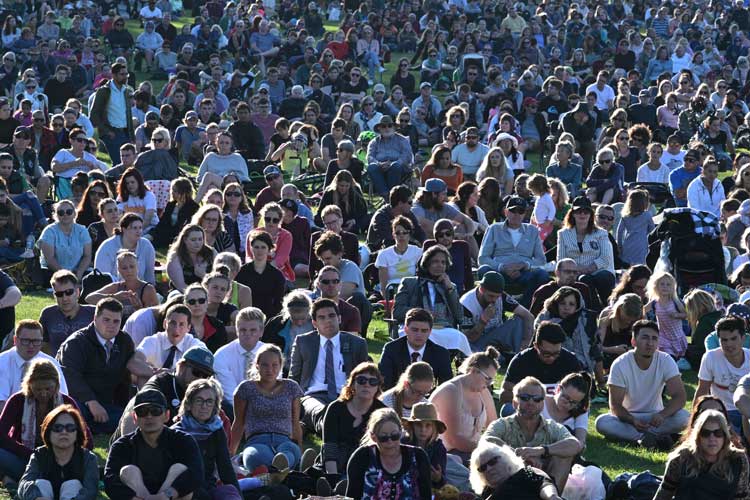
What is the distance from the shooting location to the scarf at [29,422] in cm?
1092

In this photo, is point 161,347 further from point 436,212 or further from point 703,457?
point 436,212

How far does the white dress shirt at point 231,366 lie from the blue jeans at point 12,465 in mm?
2092

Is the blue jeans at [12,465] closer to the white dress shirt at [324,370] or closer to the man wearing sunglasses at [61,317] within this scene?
the man wearing sunglasses at [61,317]

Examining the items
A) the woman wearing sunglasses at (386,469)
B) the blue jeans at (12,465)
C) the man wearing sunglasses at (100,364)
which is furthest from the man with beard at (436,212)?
the woman wearing sunglasses at (386,469)

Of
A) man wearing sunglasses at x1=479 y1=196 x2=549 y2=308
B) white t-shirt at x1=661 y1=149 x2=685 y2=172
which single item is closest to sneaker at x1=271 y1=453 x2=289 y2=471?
man wearing sunglasses at x1=479 y1=196 x2=549 y2=308

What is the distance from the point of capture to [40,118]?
72.1 feet

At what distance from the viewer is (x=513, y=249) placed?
55.5 feet

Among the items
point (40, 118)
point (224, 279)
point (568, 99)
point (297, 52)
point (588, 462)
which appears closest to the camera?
point (588, 462)

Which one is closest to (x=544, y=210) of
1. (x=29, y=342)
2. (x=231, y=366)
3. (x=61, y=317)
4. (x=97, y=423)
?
(x=231, y=366)

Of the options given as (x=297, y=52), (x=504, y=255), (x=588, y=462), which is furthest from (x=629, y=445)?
(x=297, y=52)

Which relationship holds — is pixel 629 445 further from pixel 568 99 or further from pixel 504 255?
pixel 568 99

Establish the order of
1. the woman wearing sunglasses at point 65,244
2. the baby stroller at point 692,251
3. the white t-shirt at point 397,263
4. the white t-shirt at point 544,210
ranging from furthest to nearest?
the white t-shirt at point 544,210
the woman wearing sunglasses at point 65,244
the baby stroller at point 692,251
the white t-shirt at point 397,263

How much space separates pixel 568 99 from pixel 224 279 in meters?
15.8

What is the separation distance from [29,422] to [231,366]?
2.06 metres
